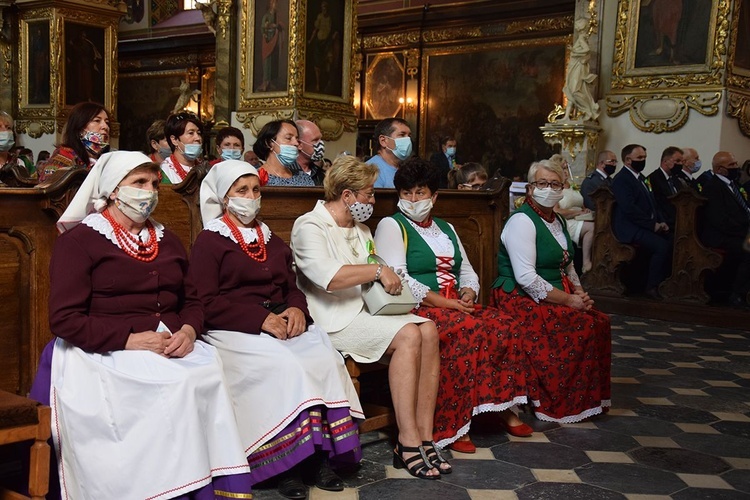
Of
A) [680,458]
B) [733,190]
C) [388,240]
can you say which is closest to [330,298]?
[388,240]

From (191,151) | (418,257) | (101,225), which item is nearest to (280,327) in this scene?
(101,225)

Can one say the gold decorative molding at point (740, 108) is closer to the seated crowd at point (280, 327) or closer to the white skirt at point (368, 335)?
the seated crowd at point (280, 327)

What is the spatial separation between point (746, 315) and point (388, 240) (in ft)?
16.8

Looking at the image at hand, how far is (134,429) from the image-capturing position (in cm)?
297

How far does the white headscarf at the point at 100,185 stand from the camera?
3229mm

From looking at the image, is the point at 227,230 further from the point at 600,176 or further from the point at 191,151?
the point at 600,176

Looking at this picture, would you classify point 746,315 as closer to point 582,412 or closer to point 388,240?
point 582,412

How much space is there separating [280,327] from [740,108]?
9713mm

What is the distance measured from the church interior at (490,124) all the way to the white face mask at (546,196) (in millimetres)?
537

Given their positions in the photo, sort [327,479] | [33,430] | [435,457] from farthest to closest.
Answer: [435,457]
[327,479]
[33,430]

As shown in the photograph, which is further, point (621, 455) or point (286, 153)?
point (286, 153)

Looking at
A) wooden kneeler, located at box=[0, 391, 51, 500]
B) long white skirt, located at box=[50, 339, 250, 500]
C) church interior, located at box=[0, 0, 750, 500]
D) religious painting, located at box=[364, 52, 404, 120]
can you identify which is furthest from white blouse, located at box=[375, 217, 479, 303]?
religious painting, located at box=[364, 52, 404, 120]

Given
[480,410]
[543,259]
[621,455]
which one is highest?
[543,259]

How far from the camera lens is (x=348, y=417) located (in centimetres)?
A: 370
